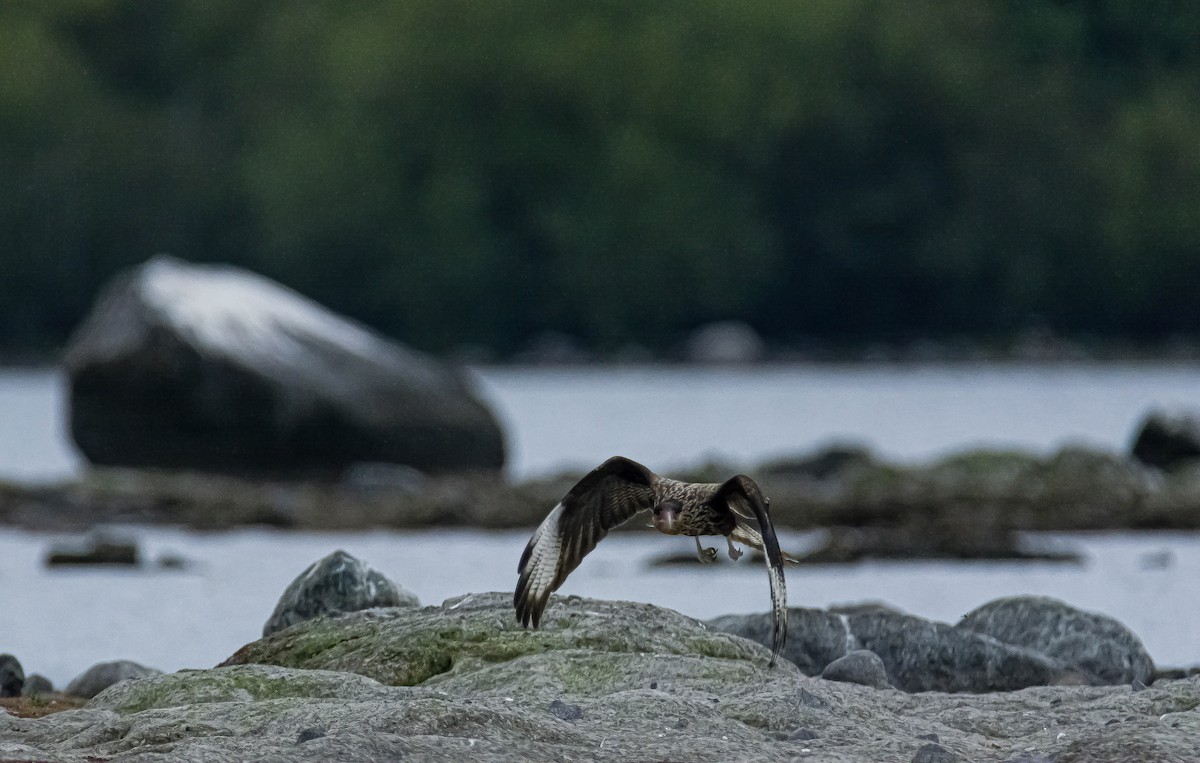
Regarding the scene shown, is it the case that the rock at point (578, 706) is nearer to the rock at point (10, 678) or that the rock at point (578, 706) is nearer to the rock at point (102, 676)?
the rock at point (102, 676)

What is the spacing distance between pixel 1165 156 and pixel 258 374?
31.6 m

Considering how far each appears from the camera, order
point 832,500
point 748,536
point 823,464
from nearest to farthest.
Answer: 1. point 748,536
2. point 832,500
3. point 823,464

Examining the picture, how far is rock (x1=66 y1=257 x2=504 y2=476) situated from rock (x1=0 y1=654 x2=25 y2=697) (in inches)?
410

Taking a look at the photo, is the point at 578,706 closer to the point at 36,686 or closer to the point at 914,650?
the point at 914,650

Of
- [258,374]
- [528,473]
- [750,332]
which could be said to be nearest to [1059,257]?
[750,332]

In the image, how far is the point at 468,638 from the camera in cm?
941

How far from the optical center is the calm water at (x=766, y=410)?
26875 millimetres

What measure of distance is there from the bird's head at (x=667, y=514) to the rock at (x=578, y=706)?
26.1 inches

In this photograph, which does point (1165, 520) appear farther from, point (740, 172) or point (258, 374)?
point (740, 172)

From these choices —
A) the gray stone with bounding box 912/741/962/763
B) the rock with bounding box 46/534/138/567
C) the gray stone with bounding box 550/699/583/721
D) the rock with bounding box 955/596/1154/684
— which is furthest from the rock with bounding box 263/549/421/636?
the rock with bounding box 46/534/138/567

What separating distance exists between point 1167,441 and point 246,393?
8.64m

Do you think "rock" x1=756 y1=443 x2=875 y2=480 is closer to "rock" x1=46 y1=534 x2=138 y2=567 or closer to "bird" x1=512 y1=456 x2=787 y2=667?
"rock" x1=46 y1=534 x2=138 y2=567

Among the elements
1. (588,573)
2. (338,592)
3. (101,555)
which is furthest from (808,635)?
(101,555)

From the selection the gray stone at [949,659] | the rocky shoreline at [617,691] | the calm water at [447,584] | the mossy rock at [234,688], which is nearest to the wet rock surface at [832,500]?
the calm water at [447,584]
